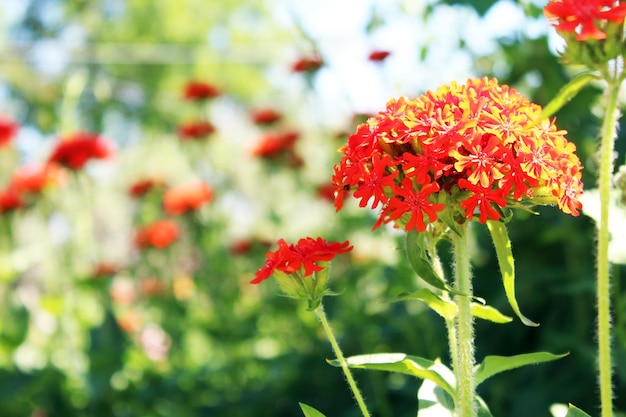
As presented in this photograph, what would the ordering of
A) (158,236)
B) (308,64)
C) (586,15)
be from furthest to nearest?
A: (158,236) → (308,64) → (586,15)

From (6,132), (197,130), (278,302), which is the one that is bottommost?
(278,302)

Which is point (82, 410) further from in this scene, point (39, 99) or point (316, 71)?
point (39, 99)

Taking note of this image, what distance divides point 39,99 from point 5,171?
593 centimetres

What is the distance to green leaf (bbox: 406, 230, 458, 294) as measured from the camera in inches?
32.4

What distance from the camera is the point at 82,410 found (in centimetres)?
280

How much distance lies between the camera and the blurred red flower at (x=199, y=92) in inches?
138

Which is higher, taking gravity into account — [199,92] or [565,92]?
[199,92]

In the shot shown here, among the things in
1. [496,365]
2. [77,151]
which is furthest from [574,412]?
[77,151]

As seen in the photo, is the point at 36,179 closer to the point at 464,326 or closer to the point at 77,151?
the point at 77,151

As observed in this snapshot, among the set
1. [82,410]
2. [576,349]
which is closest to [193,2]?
[82,410]

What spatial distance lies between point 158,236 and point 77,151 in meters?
0.61

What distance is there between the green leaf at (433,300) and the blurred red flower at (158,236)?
99.3 inches

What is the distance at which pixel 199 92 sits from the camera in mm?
3518

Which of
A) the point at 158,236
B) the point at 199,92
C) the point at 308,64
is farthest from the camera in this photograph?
the point at 199,92
